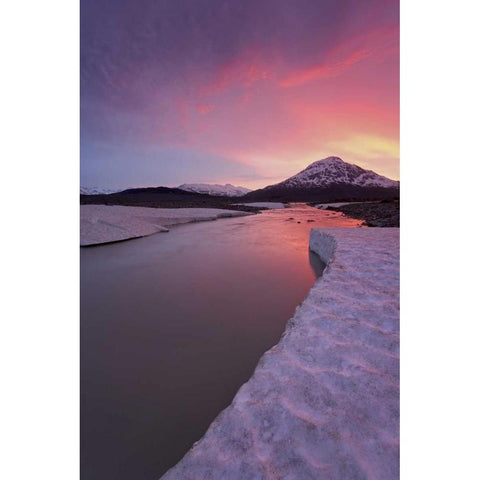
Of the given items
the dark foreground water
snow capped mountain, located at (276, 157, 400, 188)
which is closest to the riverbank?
the dark foreground water

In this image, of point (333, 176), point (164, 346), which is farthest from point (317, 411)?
point (333, 176)

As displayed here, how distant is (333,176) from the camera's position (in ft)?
518

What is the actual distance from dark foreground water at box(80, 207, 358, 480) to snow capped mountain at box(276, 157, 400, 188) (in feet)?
460

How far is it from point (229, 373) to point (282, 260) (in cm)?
498

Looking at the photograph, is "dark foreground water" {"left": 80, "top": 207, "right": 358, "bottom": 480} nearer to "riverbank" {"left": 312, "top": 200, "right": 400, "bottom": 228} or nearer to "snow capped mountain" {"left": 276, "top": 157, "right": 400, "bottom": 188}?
"riverbank" {"left": 312, "top": 200, "right": 400, "bottom": 228}

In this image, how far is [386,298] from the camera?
9.50 feet

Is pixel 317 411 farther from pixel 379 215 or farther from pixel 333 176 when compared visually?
pixel 333 176

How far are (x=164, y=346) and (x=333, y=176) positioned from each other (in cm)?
17221
